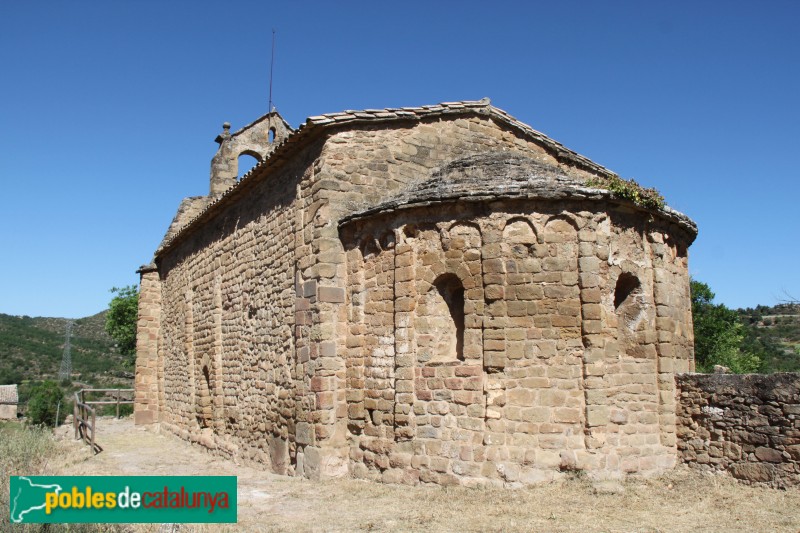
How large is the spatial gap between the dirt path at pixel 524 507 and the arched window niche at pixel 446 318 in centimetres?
167

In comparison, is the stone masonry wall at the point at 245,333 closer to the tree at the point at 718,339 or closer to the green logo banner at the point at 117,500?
the green logo banner at the point at 117,500

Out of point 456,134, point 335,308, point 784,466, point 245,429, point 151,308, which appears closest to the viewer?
point 784,466

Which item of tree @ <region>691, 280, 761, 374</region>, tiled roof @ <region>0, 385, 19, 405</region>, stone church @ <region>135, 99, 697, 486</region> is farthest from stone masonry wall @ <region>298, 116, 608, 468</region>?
tiled roof @ <region>0, 385, 19, 405</region>

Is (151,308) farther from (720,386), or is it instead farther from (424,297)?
(720,386)

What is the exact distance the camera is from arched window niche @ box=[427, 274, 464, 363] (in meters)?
7.98

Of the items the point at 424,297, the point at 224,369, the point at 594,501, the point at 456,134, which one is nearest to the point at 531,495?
the point at 594,501

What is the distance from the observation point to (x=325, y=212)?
8742 millimetres

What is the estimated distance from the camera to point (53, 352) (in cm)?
4550

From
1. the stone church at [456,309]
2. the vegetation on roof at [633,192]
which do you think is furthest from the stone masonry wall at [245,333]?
the vegetation on roof at [633,192]

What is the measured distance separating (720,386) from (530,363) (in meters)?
2.58

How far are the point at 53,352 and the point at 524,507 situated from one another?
4739cm

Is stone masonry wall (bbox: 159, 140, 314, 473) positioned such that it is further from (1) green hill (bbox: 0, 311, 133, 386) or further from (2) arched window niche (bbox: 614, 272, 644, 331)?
(1) green hill (bbox: 0, 311, 133, 386)

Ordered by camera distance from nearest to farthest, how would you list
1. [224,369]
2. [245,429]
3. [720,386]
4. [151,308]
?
[720,386], [245,429], [224,369], [151,308]

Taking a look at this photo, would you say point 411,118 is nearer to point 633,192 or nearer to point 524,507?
point 633,192
